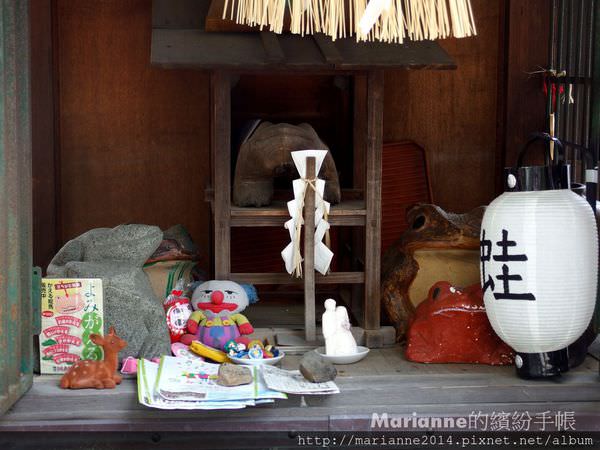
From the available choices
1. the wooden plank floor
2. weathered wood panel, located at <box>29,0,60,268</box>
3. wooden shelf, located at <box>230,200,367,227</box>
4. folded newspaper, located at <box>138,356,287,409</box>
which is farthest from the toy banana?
weathered wood panel, located at <box>29,0,60,268</box>

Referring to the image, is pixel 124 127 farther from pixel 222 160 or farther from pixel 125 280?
pixel 125 280

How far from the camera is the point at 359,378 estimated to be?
4.39 m

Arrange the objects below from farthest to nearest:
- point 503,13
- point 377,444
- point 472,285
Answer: point 503,13 < point 472,285 < point 377,444

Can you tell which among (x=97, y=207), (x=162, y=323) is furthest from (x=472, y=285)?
(x=97, y=207)

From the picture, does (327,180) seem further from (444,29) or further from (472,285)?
(444,29)

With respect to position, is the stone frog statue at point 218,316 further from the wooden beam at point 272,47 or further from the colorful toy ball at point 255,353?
the wooden beam at point 272,47

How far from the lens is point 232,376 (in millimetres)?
4035

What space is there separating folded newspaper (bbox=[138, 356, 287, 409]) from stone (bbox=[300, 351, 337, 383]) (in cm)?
22

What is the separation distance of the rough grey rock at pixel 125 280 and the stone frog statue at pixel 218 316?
0.75 feet

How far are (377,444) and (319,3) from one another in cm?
195

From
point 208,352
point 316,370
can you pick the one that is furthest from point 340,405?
point 208,352

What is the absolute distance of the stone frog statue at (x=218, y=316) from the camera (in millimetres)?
4746

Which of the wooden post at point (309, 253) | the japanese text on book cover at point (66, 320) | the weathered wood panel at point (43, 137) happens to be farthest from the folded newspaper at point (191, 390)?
Result: the weathered wood panel at point (43, 137)

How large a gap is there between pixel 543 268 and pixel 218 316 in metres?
1.76
